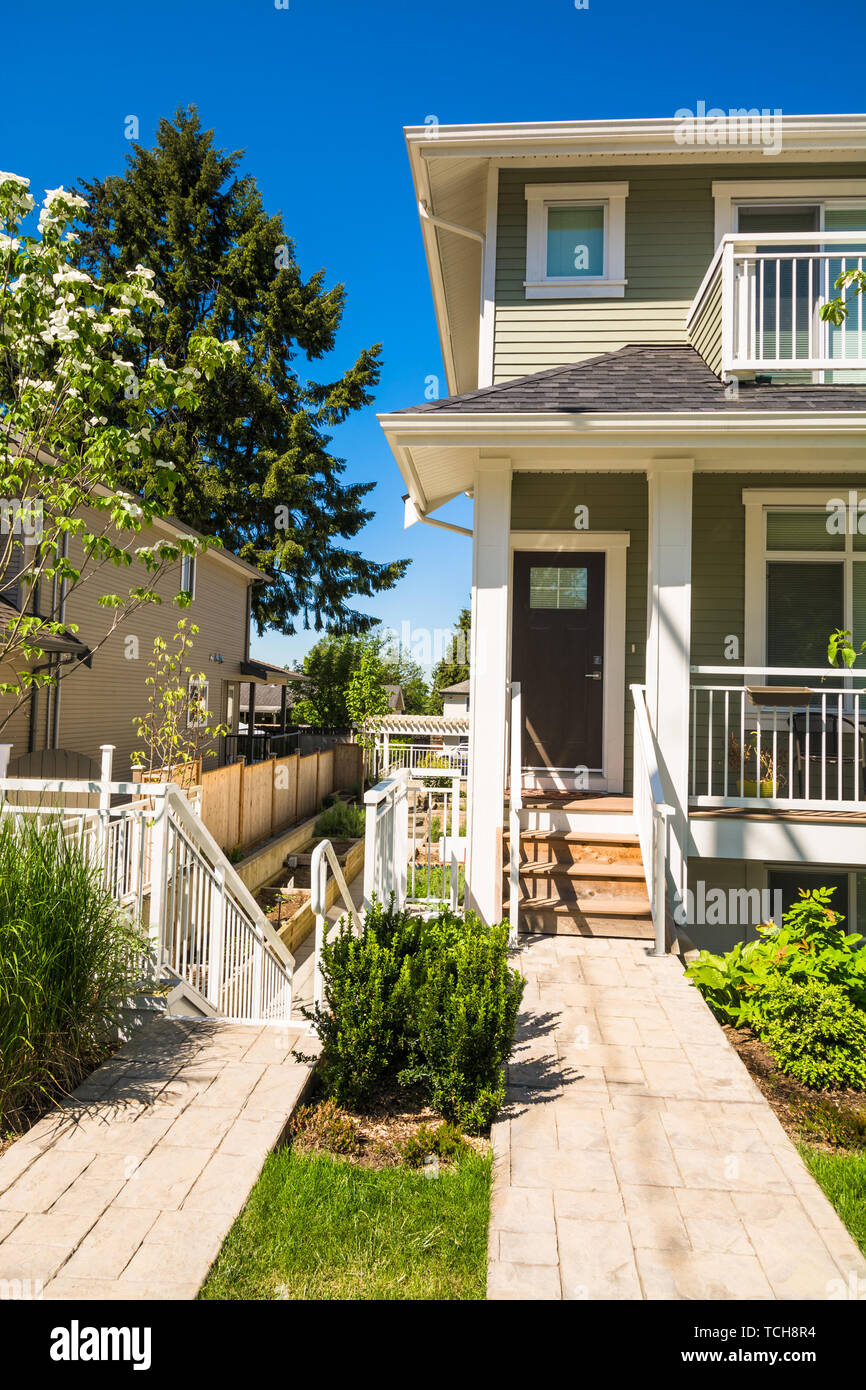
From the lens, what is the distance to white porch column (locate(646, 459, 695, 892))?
6.23 meters

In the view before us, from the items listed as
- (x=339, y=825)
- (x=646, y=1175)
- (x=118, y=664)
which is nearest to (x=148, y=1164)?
(x=646, y=1175)

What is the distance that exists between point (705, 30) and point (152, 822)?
37.1 ft

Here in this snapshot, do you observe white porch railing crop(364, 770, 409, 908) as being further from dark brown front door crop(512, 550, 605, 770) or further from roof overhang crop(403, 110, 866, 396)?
roof overhang crop(403, 110, 866, 396)

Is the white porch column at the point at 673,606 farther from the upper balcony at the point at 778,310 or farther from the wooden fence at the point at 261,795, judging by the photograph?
the wooden fence at the point at 261,795

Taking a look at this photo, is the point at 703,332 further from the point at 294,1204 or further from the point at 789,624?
the point at 294,1204

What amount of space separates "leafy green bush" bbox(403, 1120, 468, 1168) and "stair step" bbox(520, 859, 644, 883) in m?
2.96

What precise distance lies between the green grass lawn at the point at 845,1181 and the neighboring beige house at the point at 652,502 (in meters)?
2.63

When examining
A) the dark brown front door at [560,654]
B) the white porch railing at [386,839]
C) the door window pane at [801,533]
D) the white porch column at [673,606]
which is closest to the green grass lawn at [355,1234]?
the white porch railing at [386,839]

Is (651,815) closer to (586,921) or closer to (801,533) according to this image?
(586,921)

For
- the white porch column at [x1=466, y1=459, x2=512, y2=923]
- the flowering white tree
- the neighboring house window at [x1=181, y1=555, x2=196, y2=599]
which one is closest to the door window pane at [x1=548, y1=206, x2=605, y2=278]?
the white porch column at [x1=466, y1=459, x2=512, y2=923]

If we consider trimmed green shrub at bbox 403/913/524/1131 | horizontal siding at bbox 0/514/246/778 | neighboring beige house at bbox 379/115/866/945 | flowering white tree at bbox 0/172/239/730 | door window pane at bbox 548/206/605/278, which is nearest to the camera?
trimmed green shrub at bbox 403/913/524/1131

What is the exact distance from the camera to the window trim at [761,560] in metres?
7.71

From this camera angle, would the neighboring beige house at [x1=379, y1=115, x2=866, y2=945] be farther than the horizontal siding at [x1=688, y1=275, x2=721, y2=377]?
No
